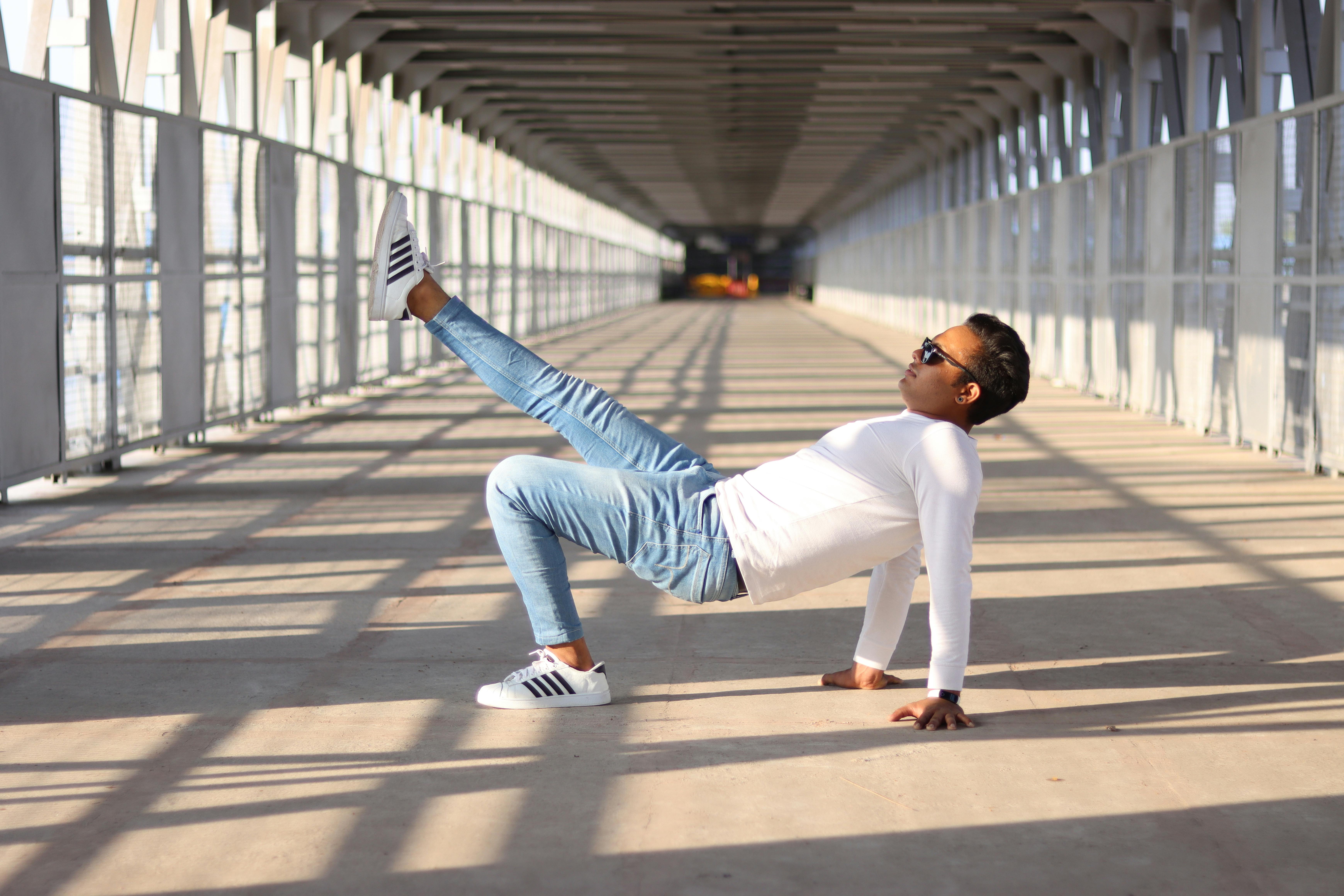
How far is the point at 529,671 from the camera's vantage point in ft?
13.7

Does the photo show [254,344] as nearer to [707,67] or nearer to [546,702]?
[546,702]

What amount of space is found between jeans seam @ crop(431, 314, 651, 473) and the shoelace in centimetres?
61

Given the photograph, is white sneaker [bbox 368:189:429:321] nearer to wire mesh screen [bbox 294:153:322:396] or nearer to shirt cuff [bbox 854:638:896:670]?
shirt cuff [bbox 854:638:896:670]

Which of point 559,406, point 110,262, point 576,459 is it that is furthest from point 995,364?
point 110,262

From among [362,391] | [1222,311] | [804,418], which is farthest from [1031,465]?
[362,391]

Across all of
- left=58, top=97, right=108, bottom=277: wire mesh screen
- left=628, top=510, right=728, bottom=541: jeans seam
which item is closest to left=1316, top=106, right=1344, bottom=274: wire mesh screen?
left=628, top=510, right=728, bottom=541: jeans seam

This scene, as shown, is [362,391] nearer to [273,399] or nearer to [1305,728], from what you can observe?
[273,399]

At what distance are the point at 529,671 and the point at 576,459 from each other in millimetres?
6095

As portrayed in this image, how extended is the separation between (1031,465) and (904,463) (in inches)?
261

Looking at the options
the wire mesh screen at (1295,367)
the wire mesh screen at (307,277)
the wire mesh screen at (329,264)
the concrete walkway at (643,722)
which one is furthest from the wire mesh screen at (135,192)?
the wire mesh screen at (1295,367)

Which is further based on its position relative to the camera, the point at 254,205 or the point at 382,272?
the point at 254,205

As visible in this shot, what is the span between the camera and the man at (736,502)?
381 centimetres

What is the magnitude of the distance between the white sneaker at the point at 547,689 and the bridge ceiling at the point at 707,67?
42.8 ft

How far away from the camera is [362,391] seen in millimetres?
16891
